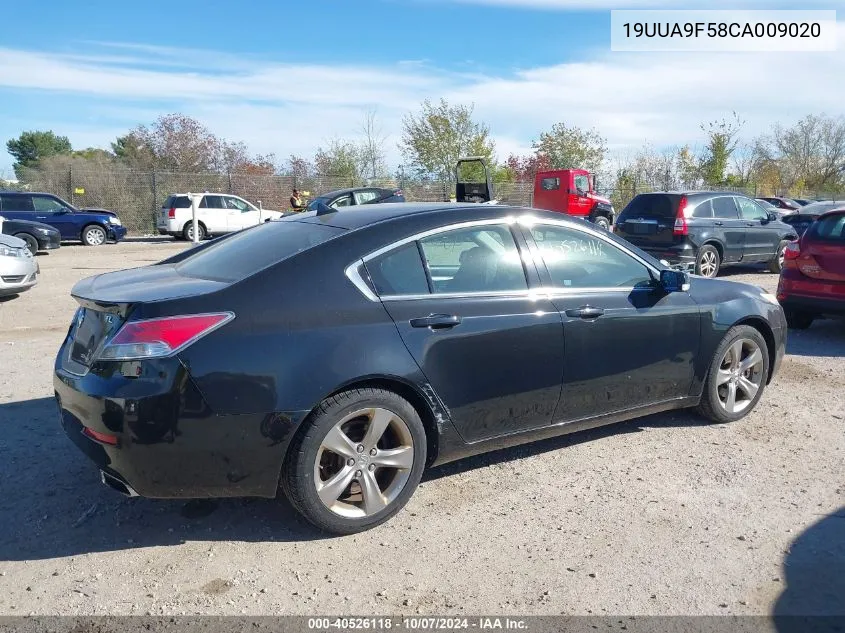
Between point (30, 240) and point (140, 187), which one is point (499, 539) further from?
point (140, 187)

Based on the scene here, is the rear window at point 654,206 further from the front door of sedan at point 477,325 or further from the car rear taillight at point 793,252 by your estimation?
the front door of sedan at point 477,325

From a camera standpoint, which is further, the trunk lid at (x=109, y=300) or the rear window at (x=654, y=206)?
the rear window at (x=654, y=206)

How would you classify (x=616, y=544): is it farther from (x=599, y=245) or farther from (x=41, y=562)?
(x=41, y=562)

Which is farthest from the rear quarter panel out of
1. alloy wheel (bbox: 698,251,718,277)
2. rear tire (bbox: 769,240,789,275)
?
rear tire (bbox: 769,240,789,275)

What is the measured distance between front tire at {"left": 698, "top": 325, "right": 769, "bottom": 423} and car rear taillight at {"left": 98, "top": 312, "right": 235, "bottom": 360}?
3383 millimetres

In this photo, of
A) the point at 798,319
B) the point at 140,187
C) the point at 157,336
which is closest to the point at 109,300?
the point at 157,336

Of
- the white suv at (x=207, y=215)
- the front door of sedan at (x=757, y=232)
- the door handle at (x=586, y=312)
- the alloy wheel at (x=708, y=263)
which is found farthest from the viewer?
the white suv at (x=207, y=215)

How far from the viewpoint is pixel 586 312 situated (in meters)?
4.22

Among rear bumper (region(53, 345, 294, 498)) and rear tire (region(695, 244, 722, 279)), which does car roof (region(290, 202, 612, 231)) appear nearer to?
rear bumper (region(53, 345, 294, 498))

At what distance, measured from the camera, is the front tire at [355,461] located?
3.34 m

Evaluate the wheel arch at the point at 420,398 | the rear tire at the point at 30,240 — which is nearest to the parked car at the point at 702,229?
the wheel arch at the point at 420,398

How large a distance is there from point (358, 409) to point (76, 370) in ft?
4.41

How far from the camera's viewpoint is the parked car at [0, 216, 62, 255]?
17328 mm

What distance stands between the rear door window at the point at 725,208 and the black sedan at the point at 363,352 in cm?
929
